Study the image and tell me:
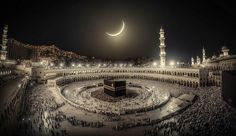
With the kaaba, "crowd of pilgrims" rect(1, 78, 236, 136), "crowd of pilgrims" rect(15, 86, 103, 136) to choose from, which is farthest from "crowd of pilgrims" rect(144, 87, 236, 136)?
the kaaba

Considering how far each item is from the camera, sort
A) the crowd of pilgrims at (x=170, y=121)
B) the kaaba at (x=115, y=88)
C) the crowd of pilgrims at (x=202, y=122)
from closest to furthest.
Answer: the crowd of pilgrims at (x=202, y=122)
the crowd of pilgrims at (x=170, y=121)
the kaaba at (x=115, y=88)

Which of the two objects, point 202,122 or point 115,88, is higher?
point 115,88


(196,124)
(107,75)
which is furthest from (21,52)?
(196,124)

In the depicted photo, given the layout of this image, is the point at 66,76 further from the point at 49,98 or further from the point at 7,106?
the point at 7,106

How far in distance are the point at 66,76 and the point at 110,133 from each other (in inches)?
1363

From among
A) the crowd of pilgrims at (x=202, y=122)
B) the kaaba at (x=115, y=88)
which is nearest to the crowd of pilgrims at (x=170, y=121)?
the crowd of pilgrims at (x=202, y=122)

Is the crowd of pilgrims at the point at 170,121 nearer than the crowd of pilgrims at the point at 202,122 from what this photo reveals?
No

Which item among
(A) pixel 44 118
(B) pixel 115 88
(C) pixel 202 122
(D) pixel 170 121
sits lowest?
(D) pixel 170 121

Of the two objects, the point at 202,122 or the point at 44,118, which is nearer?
the point at 202,122

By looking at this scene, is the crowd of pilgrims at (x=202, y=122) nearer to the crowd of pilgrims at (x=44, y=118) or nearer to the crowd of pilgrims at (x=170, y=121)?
the crowd of pilgrims at (x=170, y=121)

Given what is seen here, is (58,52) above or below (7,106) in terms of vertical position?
above

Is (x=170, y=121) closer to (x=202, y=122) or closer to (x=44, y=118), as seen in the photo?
(x=202, y=122)

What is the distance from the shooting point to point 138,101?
1212 inches

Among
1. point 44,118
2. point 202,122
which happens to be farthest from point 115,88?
point 202,122
